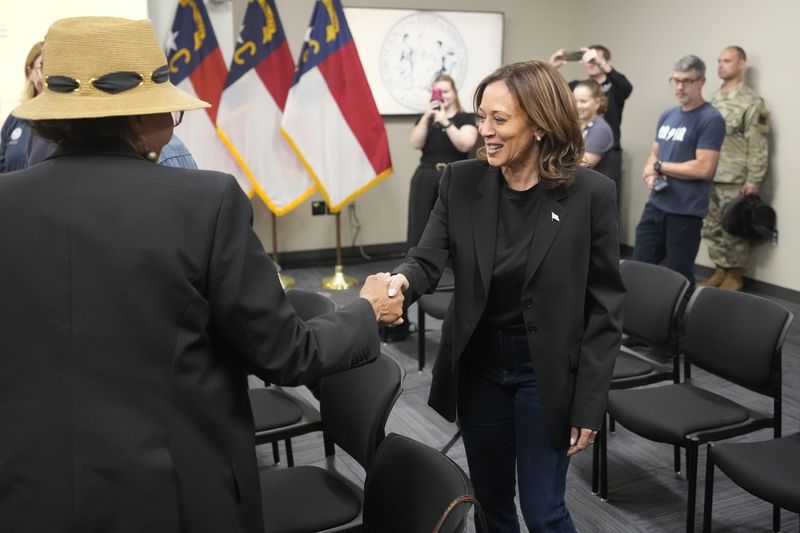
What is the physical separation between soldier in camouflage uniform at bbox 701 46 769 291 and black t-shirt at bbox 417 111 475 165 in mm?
1955

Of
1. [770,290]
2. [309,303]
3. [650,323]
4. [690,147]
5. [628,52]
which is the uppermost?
[628,52]

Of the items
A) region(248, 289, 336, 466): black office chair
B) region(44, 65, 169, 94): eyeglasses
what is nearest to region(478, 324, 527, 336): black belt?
region(248, 289, 336, 466): black office chair

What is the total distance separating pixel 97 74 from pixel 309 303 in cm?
159

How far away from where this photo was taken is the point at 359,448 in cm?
197

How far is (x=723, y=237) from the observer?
5.66m

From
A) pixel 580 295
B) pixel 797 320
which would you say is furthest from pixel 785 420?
pixel 580 295

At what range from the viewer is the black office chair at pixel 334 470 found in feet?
6.15

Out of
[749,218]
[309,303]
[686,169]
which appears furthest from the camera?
[749,218]

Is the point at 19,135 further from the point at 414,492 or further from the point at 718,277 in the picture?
the point at 718,277

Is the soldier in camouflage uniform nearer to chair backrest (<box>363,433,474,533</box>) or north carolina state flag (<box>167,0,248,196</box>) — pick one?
north carolina state flag (<box>167,0,248,196</box>)

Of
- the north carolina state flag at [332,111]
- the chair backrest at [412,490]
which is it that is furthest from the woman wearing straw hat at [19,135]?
the north carolina state flag at [332,111]

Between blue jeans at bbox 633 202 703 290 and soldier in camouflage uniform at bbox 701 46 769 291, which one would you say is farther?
soldier in camouflage uniform at bbox 701 46 769 291

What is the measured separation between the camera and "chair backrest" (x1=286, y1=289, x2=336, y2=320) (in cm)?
258

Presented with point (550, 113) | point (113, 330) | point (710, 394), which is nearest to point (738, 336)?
point (710, 394)
